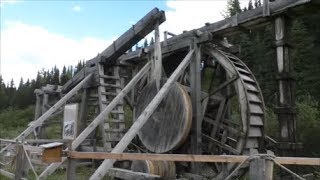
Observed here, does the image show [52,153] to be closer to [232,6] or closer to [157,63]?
[157,63]

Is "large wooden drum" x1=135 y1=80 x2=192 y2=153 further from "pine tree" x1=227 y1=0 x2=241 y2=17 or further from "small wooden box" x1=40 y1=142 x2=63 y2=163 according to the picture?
"pine tree" x1=227 y1=0 x2=241 y2=17

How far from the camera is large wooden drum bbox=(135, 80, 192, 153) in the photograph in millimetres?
9578

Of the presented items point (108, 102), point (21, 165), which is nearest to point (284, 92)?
point (21, 165)

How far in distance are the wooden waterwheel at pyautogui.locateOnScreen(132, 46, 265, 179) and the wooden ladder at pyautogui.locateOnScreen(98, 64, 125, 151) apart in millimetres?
988

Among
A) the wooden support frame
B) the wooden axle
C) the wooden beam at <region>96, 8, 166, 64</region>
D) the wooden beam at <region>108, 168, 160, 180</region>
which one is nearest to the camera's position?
the wooden axle

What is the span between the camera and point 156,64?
34.6 ft

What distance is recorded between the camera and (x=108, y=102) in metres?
12.4

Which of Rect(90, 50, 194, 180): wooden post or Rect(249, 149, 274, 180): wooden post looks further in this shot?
Rect(90, 50, 194, 180): wooden post

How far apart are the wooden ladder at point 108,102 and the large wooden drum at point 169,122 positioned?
1217mm

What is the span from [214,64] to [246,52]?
1765 cm

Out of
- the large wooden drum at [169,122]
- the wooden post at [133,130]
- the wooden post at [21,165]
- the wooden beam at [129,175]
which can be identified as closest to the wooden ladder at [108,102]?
the large wooden drum at [169,122]

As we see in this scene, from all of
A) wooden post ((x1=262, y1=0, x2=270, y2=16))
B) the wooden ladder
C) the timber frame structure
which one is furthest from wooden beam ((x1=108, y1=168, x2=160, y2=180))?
wooden post ((x1=262, y1=0, x2=270, y2=16))

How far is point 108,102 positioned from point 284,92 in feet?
18.6

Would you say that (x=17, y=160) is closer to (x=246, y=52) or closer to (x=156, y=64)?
(x=156, y=64)
